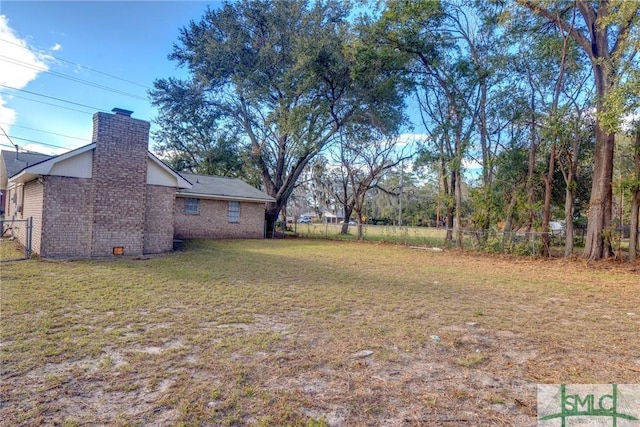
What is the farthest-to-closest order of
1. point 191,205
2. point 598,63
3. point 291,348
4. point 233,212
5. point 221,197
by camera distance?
point 233,212, point 221,197, point 191,205, point 598,63, point 291,348

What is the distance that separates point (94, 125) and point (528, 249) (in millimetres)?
15597

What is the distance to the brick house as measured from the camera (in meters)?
9.44

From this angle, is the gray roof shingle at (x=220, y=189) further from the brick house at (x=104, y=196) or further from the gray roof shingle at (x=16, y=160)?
the gray roof shingle at (x=16, y=160)

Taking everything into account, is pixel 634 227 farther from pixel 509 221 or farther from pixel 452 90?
pixel 452 90

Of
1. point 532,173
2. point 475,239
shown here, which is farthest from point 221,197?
point 532,173

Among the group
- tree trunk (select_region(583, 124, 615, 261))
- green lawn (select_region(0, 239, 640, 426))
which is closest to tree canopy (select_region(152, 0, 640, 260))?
tree trunk (select_region(583, 124, 615, 261))

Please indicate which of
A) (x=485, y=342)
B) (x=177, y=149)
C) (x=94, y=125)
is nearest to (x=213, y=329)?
(x=485, y=342)

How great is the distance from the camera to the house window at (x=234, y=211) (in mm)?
18500

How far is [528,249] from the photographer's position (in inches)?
536

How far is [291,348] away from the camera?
373cm

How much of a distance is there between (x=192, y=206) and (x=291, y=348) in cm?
1488

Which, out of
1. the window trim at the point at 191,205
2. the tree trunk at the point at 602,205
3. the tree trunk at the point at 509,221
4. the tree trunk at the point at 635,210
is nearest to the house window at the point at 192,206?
the window trim at the point at 191,205

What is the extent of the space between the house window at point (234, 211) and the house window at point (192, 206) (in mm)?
1759

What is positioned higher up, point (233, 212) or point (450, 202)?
point (450, 202)
